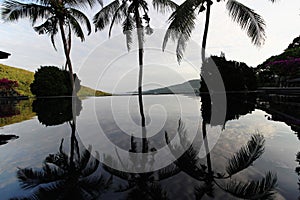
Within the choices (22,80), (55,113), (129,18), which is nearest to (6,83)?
(22,80)

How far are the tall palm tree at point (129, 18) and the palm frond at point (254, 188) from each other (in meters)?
10.3

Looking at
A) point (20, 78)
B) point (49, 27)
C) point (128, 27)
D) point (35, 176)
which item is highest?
point (49, 27)

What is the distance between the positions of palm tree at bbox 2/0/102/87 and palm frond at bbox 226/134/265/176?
1310 cm

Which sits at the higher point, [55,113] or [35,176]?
[55,113]

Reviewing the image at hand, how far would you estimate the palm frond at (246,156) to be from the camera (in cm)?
209

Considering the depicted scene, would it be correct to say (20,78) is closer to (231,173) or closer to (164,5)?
(164,5)

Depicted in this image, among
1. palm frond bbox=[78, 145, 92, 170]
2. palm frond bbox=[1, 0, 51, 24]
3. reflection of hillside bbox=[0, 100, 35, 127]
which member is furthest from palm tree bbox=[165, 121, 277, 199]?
palm frond bbox=[1, 0, 51, 24]

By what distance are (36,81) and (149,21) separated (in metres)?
14.1

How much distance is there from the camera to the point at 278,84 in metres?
24.0

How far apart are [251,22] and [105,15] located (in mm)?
9721

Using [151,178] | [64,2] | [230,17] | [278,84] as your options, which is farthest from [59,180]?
[278,84]

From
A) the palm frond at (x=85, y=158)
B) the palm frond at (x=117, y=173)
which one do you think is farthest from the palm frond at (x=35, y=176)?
the palm frond at (x=117, y=173)

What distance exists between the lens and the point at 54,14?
41.6 feet

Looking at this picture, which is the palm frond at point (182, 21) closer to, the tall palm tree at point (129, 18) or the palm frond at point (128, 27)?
the tall palm tree at point (129, 18)
